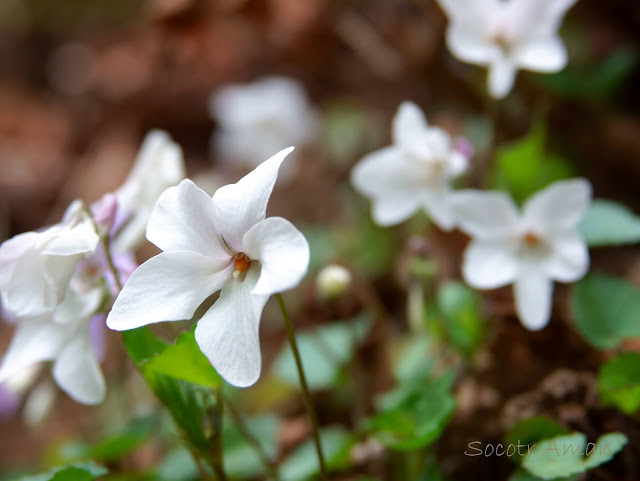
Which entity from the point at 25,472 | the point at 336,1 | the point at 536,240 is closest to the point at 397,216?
the point at 536,240

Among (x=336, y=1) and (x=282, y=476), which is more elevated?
(x=336, y=1)

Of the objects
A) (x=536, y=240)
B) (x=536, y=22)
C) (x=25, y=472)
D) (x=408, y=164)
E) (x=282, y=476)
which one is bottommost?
(x=25, y=472)

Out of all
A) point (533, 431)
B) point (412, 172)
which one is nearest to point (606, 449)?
point (533, 431)

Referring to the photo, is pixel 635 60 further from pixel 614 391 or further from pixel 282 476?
pixel 282 476

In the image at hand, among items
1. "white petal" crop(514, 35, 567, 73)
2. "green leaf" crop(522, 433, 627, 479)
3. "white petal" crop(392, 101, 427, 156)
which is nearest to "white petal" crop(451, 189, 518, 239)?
"white petal" crop(392, 101, 427, 156)

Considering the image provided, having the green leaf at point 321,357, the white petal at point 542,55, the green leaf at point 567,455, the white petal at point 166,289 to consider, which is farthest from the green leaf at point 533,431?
the white petal at point 542,55

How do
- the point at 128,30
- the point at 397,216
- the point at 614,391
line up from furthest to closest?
1. the point at 128,30
2. the point at 397,216
3. the point at 614,391

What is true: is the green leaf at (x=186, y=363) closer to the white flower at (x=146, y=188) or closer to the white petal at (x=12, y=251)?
the white petal at (x=12, y=251)
